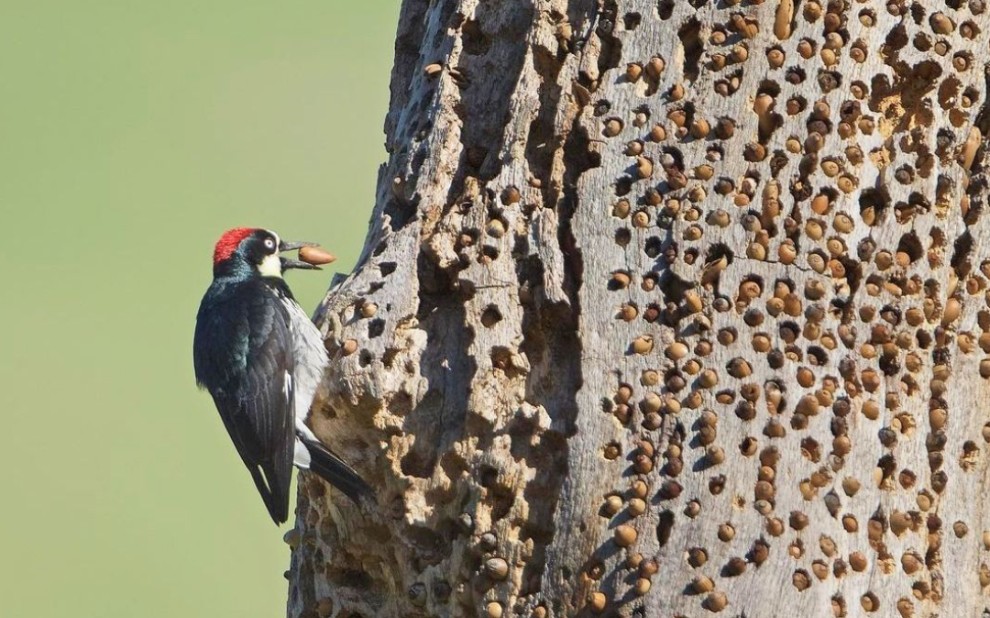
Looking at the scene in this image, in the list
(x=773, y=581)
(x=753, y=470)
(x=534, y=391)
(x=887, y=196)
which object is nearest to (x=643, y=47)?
(x=887, y=196)

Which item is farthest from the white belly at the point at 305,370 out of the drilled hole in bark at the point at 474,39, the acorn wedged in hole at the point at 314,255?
the drilled hole in bark at the point at 474,39

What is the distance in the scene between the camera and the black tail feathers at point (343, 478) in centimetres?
282

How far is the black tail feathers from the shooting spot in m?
2.82

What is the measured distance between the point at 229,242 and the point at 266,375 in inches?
31.2

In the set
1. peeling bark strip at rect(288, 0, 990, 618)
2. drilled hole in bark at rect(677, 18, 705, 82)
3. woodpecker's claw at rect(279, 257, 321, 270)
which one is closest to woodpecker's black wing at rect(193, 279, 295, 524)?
woodpecker's claw at rect(279, 257, 321, 270)

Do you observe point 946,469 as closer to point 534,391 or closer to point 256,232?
point 534,391

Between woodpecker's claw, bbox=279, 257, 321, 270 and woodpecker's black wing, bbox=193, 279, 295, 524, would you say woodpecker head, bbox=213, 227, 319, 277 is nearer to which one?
woodpecker's claw, bbox=279, 257, 321, 270

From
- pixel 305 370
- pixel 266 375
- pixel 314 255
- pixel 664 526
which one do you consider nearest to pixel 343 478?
pixel 305 370

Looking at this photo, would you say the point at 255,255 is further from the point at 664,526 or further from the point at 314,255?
the point at 664,526

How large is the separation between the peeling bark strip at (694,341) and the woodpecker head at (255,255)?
3.38 feet

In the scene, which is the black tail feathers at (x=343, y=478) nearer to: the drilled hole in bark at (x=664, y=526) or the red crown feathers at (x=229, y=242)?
the drilled hole in bark at (x=664, y=526)

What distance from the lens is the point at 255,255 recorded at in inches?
155

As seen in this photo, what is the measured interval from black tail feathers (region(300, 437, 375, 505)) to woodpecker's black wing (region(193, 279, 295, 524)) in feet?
0.78

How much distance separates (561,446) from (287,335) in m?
1.04
